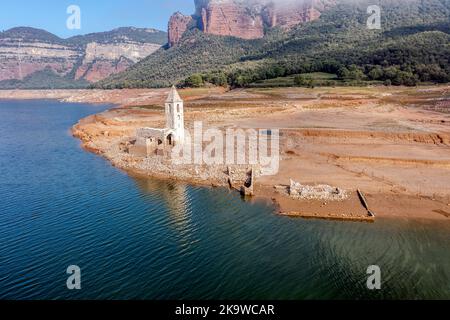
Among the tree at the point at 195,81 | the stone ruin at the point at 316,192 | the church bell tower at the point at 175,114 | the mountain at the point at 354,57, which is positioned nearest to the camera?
the stone ruin at the point at 316,192

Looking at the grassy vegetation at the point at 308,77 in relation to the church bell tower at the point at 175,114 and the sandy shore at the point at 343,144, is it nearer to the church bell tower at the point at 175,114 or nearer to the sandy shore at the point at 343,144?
the sandy shore at the point at 343,144

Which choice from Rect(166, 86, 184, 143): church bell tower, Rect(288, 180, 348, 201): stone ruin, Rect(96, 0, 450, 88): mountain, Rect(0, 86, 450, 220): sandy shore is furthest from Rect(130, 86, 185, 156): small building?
Rect(96, 0, 450, 88): mountain

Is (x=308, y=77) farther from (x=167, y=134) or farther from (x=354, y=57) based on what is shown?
(x=167, y=134)

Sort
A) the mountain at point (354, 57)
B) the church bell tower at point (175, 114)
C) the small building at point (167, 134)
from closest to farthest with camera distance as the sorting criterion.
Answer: the church bell tower at point (175, 114), the small building at point (167, 134), the mountain at point (354, 57)

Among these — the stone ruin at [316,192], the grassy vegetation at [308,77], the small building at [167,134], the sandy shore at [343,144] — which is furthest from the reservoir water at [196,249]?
the grassy vegetation at [308,77]

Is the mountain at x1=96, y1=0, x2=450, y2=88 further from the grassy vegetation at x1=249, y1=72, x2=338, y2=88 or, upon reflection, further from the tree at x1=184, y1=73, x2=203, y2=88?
the tree at x1=184, y1=73, x2=203, y2=88

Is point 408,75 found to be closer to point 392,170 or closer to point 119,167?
point 392,170
